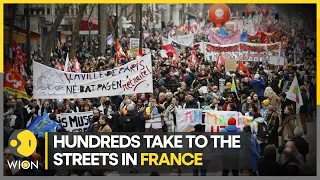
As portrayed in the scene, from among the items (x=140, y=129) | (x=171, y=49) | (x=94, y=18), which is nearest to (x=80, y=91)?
(x=140, y=129)

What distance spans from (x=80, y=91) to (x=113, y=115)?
606mm

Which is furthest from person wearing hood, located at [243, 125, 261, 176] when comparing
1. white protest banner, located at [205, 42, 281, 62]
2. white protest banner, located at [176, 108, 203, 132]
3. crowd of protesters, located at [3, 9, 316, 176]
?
white protest banner, located at [205, 42, 281, 62]

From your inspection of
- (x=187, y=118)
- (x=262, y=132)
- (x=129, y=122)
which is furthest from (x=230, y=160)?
(x=129, y=122)

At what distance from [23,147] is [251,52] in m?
6.22

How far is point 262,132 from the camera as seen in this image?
10.8 meters

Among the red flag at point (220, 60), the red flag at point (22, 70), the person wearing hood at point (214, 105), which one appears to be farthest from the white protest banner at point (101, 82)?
the red flag at point (220, 60)

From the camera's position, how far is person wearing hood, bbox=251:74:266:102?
13609 mm

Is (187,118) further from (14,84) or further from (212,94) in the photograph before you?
(212,94)

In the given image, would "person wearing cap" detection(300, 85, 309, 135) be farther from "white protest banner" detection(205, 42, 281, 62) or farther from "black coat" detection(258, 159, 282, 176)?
"white protest banner" detection(205, 42, 281, 62)

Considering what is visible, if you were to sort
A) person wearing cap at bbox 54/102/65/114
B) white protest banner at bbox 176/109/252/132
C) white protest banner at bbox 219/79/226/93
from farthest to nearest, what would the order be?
white protest banner at bbox 219/79/226/93, person wearing cap at bbox 54/102/65/114, white protest banner at bbox 176/109/252/132

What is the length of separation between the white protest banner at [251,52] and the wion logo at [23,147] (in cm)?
570

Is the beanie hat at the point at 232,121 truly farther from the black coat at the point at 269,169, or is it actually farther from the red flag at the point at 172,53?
the red flag at the point at 172,53

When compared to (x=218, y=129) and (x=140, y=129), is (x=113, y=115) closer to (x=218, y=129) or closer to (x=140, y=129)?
(x=140, y=129)

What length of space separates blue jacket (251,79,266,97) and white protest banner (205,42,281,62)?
411mm
